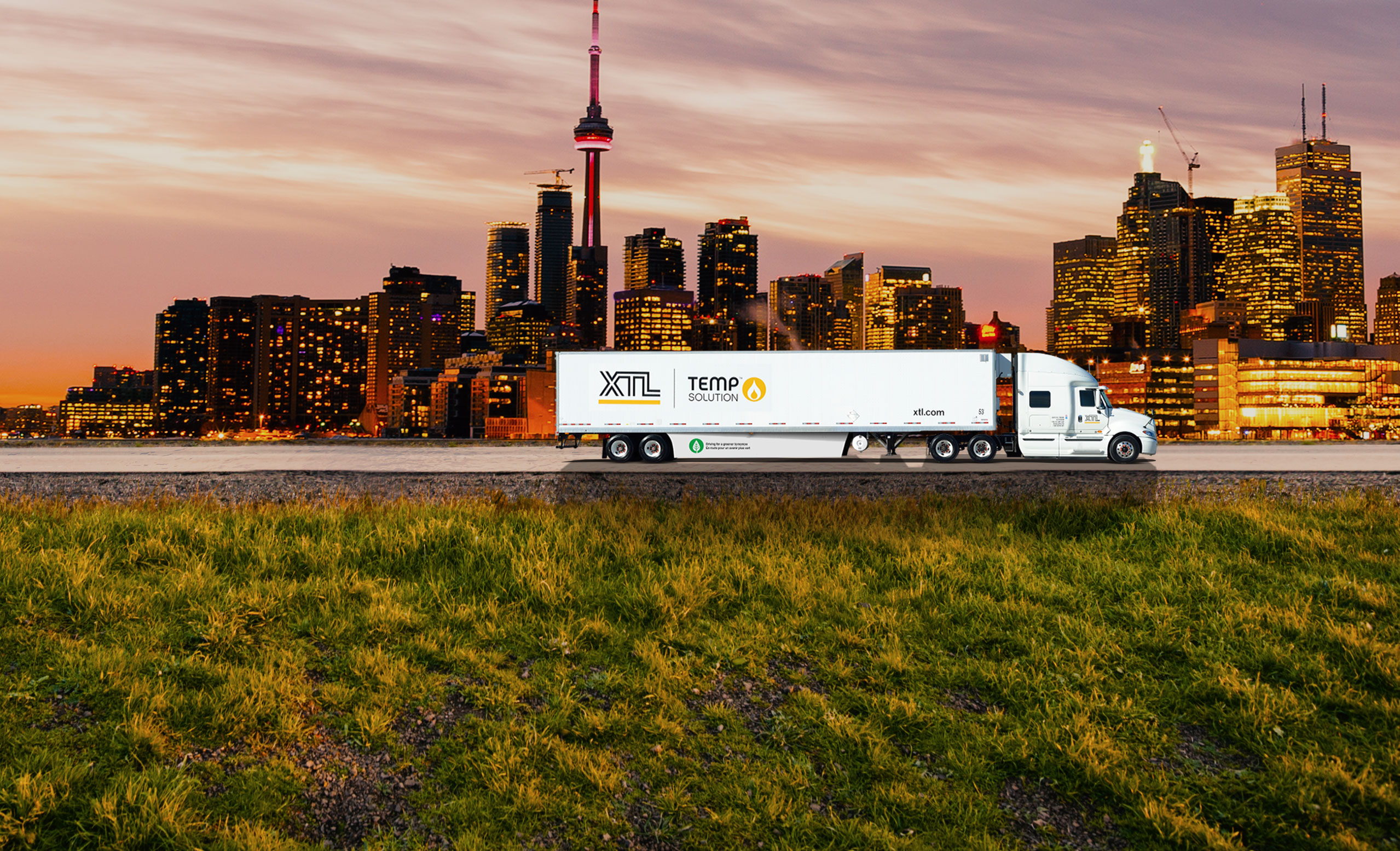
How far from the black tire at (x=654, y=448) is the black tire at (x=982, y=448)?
9.65 metres

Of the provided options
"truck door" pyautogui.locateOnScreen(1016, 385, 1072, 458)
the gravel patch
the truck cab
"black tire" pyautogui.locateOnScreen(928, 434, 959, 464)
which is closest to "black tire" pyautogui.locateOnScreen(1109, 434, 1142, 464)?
the truck cab

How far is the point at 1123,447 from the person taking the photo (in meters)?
29.4

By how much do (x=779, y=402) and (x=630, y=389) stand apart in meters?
Answer: 4.68

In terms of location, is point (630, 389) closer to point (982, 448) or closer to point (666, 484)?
point (666, 484)

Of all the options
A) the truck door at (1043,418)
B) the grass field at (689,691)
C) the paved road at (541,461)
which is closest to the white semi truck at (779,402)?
the truck door at (1043,418)

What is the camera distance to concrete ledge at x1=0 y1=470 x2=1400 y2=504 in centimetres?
2086

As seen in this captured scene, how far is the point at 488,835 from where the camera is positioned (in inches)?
281

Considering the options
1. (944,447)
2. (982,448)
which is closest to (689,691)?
(944,447)

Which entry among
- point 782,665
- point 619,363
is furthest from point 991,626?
point 619,363

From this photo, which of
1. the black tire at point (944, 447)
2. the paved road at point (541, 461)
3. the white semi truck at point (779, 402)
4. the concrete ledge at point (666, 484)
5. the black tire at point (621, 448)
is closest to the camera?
the concrete ledge at point (666, 484)

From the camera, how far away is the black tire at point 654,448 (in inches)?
1150

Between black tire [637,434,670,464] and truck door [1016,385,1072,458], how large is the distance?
1128 centimetres

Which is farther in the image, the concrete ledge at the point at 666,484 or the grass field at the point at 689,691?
the concrete ledge at the point at 666,484

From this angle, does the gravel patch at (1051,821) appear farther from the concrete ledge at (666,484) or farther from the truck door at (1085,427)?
the truck door at (1085,427)
